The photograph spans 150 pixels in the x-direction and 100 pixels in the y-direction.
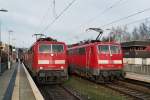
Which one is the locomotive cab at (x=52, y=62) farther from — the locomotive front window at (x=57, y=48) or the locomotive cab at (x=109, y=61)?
the locomotive cab at (x=109, y=61)

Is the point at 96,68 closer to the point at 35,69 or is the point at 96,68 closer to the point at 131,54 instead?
the point at 35,69

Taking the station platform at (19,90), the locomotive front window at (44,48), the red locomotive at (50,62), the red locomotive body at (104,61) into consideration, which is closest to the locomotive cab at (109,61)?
the red locomotive body at (104,61)

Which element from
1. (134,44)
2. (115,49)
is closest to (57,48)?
(115,49)

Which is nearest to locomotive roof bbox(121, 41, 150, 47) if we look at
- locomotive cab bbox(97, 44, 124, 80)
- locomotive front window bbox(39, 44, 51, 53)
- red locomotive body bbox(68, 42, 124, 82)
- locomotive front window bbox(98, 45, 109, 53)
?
red locomotive body bbox(68, 42, 124, 82)

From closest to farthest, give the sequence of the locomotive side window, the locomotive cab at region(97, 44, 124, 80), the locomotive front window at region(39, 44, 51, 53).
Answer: the locomotive front window at region(39, 44, 51, 53) < the locomotive cab at region(97, 44, 124, 80) < the locomotive side window

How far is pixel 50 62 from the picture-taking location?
895 inches

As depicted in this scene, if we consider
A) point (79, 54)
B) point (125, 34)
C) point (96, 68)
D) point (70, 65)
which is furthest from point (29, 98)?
point (125, 34)

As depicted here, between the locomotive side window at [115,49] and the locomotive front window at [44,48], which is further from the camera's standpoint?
the locomotive side window at [115,49]

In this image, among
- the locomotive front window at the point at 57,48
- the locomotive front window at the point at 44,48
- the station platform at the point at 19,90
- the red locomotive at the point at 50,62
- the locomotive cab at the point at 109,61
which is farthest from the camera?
the locomotive cab at the point at 109,61

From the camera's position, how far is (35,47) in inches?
920

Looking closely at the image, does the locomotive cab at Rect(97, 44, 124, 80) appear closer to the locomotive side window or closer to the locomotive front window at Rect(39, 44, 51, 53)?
the locomotive side window

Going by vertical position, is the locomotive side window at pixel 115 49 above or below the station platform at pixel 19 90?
above

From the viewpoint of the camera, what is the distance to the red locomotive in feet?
73.8

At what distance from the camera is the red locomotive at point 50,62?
22.5 m
